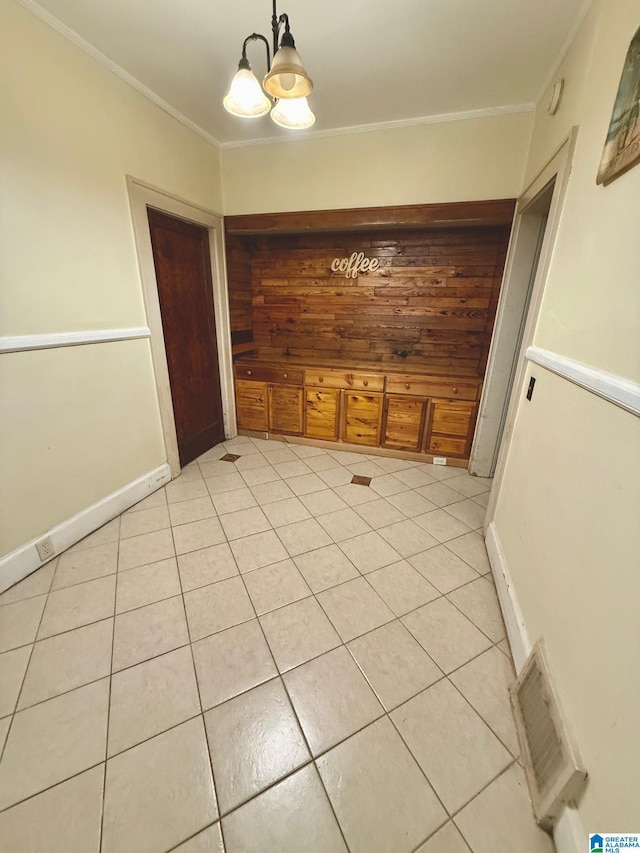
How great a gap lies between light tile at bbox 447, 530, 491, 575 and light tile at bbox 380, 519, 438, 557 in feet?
0.42

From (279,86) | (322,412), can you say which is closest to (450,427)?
(322,412)

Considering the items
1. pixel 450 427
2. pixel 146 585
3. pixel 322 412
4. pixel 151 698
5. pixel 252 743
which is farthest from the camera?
pixel 322 412

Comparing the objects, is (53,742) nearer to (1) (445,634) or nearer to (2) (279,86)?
(1) (445,634)

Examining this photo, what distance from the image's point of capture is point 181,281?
8.89 feet

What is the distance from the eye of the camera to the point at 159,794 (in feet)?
3.25

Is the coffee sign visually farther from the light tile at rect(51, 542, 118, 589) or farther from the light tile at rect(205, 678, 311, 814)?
the light tile at rect(205, 678, 311, 814)

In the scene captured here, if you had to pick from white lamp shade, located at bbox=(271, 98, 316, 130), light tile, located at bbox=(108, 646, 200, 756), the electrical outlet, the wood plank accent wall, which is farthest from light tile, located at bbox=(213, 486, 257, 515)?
white lamp shade, located at bbox=(271, 98, 316, 130)

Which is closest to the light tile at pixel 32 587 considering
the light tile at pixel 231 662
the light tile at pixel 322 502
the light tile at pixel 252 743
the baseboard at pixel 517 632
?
the light tile at pixel 231 662

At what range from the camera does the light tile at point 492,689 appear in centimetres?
116

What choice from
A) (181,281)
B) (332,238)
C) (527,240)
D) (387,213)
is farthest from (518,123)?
(181,281)

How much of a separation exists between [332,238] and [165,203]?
60.0 inches

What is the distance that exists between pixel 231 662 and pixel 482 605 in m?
1.21

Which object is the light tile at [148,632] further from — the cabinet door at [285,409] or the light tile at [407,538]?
the cabinet door at [285,409]

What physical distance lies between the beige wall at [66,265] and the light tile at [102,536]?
198mm
